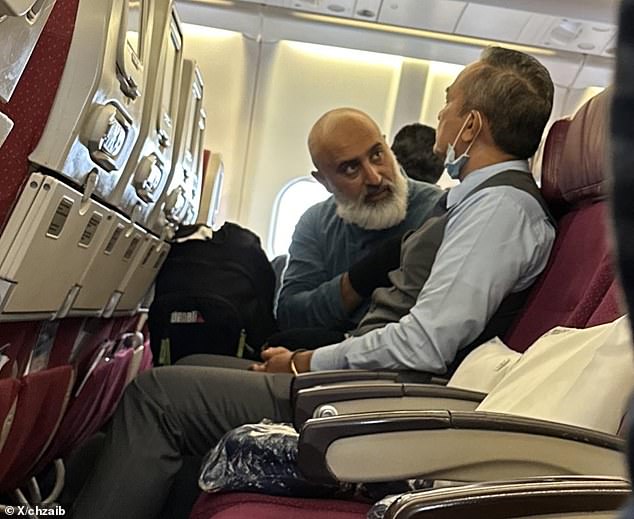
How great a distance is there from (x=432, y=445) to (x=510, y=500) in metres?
0.36

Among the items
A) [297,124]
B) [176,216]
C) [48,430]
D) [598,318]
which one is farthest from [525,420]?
[297,124]

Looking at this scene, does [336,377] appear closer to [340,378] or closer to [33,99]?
[340,378]

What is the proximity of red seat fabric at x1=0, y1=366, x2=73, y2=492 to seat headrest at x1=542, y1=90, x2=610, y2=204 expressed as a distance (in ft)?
4.40

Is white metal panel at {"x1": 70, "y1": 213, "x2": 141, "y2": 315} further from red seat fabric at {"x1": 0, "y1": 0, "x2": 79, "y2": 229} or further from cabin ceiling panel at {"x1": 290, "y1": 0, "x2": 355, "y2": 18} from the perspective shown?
cabin ceiling panel at {"x1": 290, "y1": 0, "x2": 355, "y2": 18}

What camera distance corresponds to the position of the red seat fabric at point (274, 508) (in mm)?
1366

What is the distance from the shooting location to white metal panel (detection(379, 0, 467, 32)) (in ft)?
18.6

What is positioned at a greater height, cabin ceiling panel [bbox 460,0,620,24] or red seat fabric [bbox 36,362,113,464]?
cabin ceiling panel [bbox 460,0,620,24]

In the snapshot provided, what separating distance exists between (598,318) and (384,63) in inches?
212

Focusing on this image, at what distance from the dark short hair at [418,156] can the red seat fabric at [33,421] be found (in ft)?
7.06

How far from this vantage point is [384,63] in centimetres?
665

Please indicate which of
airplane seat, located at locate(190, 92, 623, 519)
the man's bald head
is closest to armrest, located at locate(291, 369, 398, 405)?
airplane seat, located at locate(190, 92, 623, 519)

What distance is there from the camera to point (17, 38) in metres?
1.15

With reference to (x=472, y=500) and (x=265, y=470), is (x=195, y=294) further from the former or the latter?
(x=472, y=500)

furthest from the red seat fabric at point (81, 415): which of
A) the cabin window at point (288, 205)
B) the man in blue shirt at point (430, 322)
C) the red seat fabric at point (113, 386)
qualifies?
the cabin window at point (288, 205)
